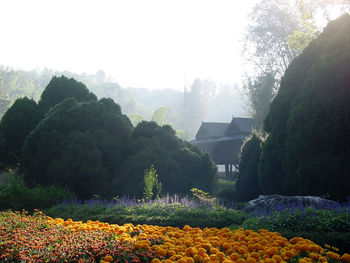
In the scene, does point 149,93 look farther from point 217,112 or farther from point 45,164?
point 45,164

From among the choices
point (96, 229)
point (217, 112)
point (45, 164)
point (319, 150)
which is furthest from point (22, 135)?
point (217, 112)

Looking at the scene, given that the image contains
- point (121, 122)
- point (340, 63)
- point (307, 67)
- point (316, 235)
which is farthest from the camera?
point (121, 122)

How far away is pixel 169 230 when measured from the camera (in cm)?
574

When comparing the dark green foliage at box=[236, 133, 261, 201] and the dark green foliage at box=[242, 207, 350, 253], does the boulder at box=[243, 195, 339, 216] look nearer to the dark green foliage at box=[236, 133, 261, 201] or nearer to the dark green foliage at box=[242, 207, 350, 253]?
the dark green foliage at box=[242, 207, 350, 253]

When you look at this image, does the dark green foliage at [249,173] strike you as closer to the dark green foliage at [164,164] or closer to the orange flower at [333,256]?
the dark green foliage at [164,164]

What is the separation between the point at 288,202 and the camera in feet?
29.9

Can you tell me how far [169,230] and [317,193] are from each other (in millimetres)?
6272

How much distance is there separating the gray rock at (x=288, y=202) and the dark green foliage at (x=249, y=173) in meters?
4.04

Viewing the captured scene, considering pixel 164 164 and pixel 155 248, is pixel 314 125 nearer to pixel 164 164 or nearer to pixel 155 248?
pixel 164 164

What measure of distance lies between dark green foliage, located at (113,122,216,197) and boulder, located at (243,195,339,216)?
3.96m

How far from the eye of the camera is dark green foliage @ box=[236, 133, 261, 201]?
1455cm

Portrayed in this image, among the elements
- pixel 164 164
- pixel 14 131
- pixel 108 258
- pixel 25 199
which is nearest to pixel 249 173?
pixel 164 164

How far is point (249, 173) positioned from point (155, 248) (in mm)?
10872

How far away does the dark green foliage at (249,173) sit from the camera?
14.6 m
